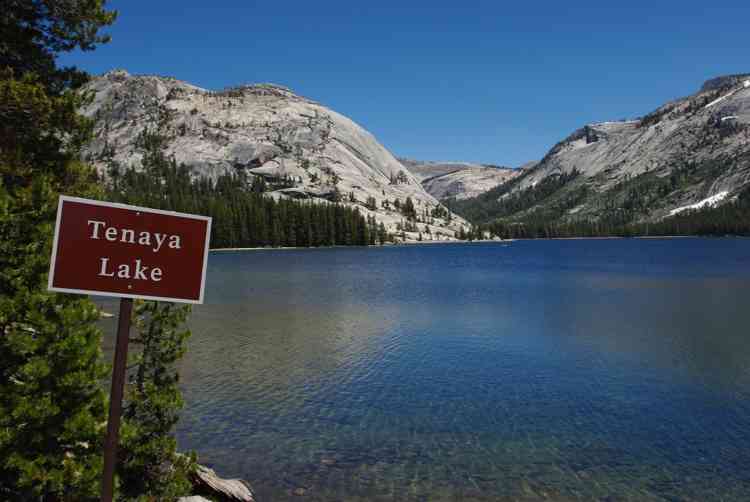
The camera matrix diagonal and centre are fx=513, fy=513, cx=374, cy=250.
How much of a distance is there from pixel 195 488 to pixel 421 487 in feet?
27.5

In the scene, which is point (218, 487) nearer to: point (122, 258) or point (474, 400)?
point (122, 258)

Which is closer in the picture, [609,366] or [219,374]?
[219,374]

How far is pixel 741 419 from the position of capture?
88.5 feet

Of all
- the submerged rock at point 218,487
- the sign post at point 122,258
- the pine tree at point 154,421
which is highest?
the sign post at point 122,258

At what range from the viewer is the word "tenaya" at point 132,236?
23.2ft

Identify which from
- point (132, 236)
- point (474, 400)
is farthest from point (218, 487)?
point (474, 400)

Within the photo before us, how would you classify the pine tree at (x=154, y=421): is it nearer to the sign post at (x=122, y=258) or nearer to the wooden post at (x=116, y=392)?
the wooden post at (x=116, y=392)

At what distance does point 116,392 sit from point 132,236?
222 centimetres

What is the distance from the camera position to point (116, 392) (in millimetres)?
7262

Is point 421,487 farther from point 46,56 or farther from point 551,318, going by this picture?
point 551,318

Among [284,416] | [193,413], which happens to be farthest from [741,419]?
[193,413]

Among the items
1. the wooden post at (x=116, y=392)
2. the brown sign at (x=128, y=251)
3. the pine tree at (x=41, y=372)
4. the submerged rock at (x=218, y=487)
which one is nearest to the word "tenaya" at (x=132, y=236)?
the brown sign at (x=128, y=251)

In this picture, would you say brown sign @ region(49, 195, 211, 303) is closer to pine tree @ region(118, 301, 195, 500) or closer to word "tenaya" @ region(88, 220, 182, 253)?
word "tenaya" @ region(88, 220, 182, 253)

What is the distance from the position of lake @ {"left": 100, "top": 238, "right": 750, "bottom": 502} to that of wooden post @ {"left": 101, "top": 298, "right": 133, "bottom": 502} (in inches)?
504
